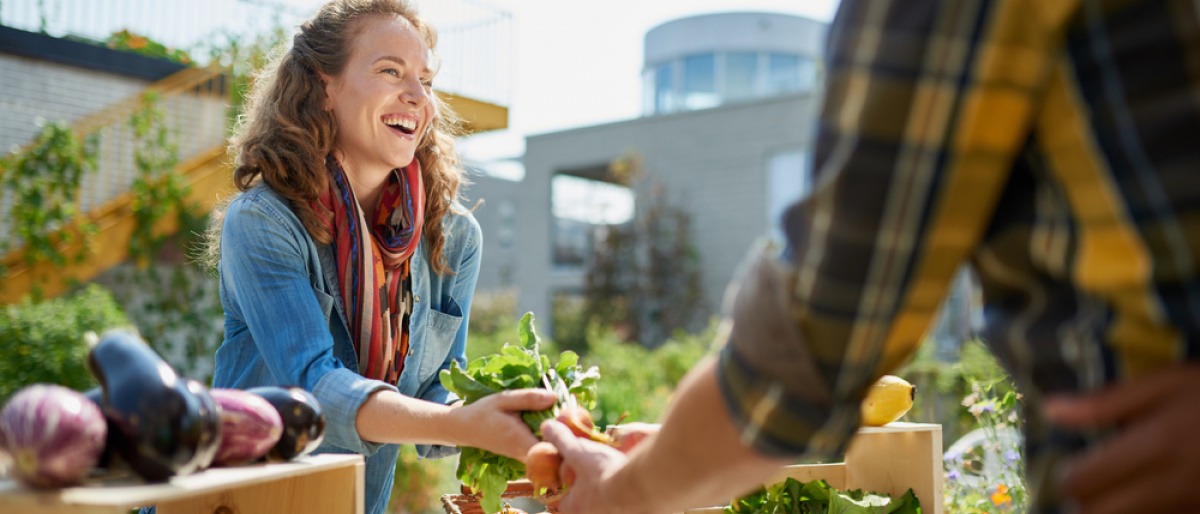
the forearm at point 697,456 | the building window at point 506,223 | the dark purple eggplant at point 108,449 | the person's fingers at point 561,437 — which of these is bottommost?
the building window at point 506,223

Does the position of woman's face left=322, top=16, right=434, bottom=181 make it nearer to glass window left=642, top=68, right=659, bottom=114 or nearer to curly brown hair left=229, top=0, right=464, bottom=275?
curly brown hair left=229, top=0, right=464, bottom=275

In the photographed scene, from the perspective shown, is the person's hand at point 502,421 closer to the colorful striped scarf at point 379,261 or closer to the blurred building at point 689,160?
the colorful striped scarf at point 379,261

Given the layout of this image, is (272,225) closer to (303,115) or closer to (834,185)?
(303,115)

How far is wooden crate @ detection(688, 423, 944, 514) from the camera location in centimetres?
225

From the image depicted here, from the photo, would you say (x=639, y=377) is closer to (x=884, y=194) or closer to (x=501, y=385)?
(x=501, y=385)

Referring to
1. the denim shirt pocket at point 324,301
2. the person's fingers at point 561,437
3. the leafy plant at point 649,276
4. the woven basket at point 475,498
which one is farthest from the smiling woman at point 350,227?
the leafy plant at point 649,276

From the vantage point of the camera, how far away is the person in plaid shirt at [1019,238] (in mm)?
759

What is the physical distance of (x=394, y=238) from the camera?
7.57ft

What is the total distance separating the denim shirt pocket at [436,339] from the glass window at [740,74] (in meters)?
20.3

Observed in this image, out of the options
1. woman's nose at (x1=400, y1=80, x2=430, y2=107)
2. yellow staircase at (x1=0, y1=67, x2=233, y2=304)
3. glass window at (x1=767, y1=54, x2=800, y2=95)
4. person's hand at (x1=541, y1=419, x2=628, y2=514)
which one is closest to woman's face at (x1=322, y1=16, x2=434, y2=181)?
woman's nose at (x1=400, y1=80, x2=430, y2=107)

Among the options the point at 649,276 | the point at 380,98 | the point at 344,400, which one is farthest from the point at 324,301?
the point at 649,276

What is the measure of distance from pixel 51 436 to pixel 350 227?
43.1 inches

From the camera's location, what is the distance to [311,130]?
2.27m

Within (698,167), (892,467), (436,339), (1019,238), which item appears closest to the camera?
(1019,238)
